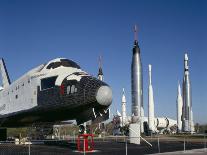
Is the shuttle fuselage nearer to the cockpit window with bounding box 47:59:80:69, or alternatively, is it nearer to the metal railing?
the cockpit window with bounding box 47:59:80:69

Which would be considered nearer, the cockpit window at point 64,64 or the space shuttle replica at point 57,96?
the space shuttle replica at point 57,96

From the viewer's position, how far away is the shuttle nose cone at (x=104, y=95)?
20781 millimetres

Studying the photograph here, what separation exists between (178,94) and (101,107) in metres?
108

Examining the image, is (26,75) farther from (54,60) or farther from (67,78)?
(67,78)

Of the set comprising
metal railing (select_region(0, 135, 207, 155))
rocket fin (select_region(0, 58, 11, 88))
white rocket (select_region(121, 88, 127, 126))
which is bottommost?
metal railing (select_region(0, 135, 207, 155))

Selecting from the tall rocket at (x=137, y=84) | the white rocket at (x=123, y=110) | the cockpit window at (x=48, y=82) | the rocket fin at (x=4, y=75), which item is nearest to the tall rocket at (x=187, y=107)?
the white rocket at (x=123, y=110)

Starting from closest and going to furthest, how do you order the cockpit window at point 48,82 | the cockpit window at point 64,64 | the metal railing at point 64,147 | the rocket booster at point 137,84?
the metal railing at point 64,147
the cockpit window at point 48,82
the cockpit window at point 64,64
the rocket booster at point 137,84

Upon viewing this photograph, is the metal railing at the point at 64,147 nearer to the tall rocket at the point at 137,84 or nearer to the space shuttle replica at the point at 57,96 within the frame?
the space shuttle replica at the point at 57,96

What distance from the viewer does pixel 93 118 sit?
72.2 feet

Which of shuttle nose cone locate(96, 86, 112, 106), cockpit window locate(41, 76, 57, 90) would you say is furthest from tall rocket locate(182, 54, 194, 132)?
shuttle nose cone locate(96, 86, 112, 106)

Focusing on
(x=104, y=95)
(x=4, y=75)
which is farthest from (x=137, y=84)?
(x=104, y=95)

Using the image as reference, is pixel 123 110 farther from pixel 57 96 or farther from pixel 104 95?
pixel 104 95

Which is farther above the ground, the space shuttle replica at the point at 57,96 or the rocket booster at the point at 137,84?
the rocket booster at the point at 137,84

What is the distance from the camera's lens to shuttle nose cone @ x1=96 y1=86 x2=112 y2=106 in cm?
2078
